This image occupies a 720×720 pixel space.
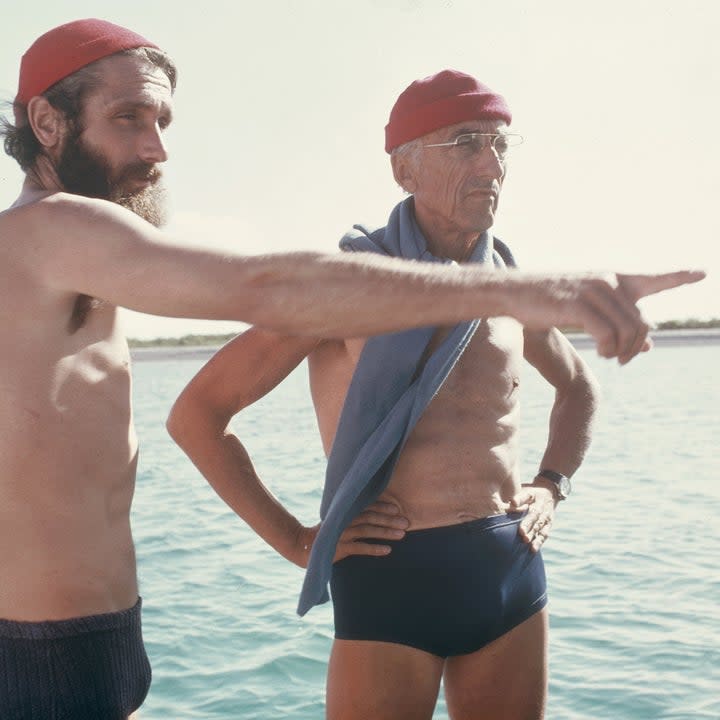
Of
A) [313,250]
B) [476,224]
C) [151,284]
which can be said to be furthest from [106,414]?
[476,224]

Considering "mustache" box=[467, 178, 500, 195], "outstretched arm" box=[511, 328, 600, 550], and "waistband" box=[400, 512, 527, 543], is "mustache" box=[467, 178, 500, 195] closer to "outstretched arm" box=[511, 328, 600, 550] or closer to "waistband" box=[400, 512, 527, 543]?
"outstretched arm" box=[511, 328, 600, 550]

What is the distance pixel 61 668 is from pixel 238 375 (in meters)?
0.95

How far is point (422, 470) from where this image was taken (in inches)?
106

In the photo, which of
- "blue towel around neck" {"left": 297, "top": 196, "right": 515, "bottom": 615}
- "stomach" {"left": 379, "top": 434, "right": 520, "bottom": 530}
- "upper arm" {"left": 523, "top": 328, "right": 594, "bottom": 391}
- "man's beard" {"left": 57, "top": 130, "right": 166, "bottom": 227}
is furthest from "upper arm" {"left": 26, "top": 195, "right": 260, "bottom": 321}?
"upper arm" {"left": 523, "top": 328, "right": 594, "bottom": 391}

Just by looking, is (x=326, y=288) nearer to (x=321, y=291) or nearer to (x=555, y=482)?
(x=321, y=291)

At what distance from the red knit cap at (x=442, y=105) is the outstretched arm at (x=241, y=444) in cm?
61

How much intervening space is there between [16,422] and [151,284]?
454 mm

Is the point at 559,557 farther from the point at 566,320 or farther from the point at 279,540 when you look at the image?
the point at 566,320

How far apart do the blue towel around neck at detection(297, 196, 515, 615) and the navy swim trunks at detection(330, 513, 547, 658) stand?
10 cm

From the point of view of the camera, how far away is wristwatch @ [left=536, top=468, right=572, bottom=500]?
10.6 ft

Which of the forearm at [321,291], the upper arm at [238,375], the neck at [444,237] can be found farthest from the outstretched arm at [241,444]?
the forearm at [321,291]

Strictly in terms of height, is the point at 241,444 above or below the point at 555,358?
below

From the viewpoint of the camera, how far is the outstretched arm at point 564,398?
10.6 ft

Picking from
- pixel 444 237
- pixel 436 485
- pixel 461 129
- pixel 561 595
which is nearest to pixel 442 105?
pixel 461 129
